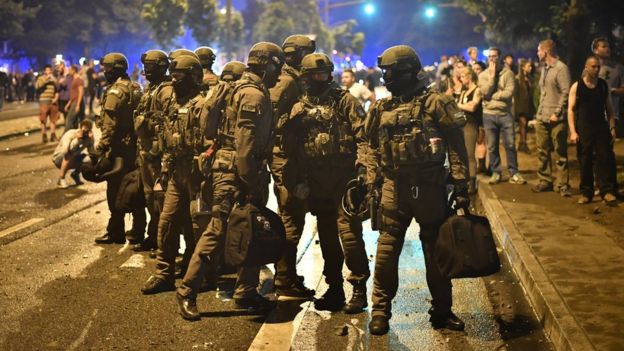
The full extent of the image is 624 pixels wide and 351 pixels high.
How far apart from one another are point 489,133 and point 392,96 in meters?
6.77

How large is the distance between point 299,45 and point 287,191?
1.33m

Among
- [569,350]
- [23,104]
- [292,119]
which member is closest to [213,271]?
[292,119]

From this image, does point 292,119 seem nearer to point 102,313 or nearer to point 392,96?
point 392,96

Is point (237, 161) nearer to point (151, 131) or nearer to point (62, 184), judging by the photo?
point (151, 131)

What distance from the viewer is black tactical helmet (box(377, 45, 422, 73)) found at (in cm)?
668

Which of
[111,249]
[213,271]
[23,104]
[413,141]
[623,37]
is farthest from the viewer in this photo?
[23,104]

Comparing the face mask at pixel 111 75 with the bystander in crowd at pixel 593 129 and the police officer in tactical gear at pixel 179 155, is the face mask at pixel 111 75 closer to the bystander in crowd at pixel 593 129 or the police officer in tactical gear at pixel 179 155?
the police officer in tactical gear at pixel 179 155

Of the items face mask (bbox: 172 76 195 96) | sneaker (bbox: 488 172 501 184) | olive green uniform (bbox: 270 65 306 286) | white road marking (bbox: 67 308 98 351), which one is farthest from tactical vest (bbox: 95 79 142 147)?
sneaker (bbox: 488 172 501 184)

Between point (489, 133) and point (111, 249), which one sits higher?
point (489, 133)

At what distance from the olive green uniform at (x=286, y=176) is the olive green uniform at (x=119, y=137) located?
2384 millimetres

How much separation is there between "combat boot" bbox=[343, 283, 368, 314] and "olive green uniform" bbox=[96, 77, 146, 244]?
322cm

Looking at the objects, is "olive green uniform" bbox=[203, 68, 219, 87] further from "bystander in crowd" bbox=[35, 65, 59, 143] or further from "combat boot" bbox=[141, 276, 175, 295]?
"bystander in crowd" bbox=[35, 65, 59, 143]

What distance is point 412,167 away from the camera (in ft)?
21.9

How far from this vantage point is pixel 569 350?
599 centimetres
